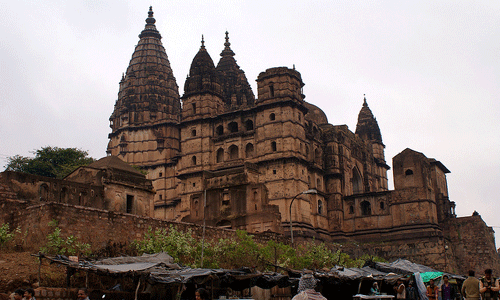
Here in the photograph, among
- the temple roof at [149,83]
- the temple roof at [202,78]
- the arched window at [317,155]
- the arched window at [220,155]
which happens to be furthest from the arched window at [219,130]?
the temple roof at [149,83]

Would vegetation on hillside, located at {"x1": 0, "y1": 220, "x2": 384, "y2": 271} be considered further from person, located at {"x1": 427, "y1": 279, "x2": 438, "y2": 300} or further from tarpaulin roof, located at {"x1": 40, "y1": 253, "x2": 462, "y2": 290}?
person, located at {"x1": 427, "y1": 279, "x2": 438, "y2": 300}

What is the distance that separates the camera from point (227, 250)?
2673 cm

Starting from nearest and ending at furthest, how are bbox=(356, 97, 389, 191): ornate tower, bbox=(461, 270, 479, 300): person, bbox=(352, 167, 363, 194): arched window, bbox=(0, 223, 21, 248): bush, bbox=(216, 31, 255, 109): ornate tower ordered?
bbox=(461, 270, 479, 300): person < bbox=(0, 223, 21, 248): bush < bbox=(352, 167, 363, 194): arched window < bbox=(216, 31, 255, 109): ornate tower < bbox=(356, 97, 389, 191): ornate tower

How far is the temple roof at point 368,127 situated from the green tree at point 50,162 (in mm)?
31070

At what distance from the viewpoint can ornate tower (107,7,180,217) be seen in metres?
66.1

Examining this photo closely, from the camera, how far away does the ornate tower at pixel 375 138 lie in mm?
70525

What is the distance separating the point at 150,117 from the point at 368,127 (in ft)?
83.3

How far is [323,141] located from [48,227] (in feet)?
133

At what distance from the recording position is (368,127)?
235 feet

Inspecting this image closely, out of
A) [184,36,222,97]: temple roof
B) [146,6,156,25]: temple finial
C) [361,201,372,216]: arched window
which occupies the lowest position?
[361,201,372,216]: arched window

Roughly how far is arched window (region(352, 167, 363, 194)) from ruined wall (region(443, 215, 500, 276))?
12484 millimetres

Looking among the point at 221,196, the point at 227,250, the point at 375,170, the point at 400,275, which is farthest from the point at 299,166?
the point at 400,275

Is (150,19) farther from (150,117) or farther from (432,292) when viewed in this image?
(432,292)

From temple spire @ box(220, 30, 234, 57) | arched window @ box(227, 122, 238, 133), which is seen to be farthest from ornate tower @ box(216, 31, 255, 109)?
arched window @ box(227, 122, 238, 133)
